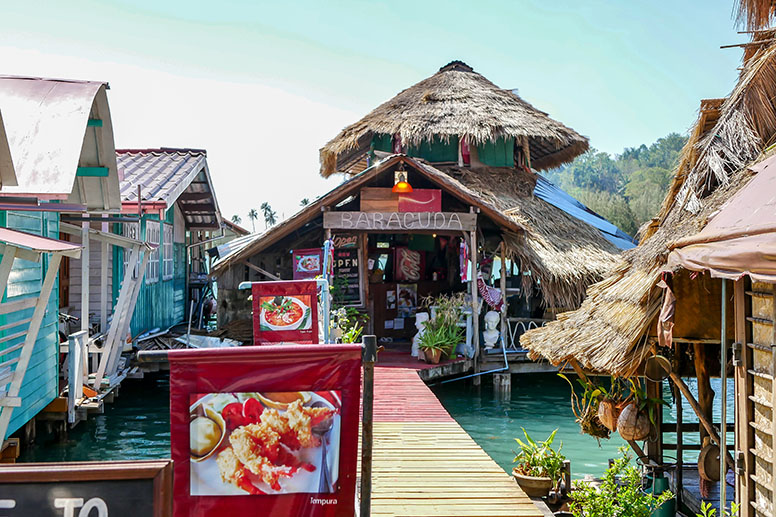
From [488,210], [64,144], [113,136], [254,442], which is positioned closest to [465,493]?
[254,442]

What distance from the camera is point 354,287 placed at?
15812 mm

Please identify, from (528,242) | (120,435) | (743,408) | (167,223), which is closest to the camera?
(743,408)

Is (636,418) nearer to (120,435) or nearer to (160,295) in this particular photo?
(120,435)

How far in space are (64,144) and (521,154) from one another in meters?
13.6

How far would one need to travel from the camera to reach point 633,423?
6.98 meters

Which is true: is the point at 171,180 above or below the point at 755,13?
below

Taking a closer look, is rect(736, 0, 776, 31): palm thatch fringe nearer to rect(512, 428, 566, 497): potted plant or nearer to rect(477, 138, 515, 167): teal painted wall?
rect(512, 428, 566, 497): potted plant

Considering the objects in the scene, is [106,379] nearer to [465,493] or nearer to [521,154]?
[465,493]

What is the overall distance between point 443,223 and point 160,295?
7.63 metres

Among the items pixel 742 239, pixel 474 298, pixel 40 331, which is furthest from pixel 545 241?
pixel 742 239

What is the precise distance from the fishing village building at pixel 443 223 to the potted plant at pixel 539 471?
7.05 m

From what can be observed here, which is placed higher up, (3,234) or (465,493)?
(3,234)

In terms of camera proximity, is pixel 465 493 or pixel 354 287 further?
pixel 354 287

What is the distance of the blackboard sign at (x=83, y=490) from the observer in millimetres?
2592
